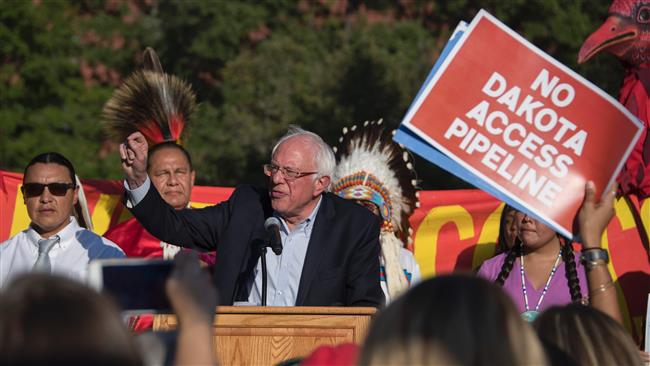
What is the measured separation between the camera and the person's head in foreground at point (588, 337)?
2891mm

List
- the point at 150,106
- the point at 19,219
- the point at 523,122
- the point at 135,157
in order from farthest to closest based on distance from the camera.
Answer: the point at 19,219 < the point at 150,106 < the point at 135,157 < the point at 523,122

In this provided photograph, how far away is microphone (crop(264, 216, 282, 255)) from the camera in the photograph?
517 centimetres

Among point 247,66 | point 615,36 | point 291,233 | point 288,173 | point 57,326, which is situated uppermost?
point 247,66

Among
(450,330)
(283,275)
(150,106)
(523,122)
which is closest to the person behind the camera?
(450,330)

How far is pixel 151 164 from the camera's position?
23.7 feet

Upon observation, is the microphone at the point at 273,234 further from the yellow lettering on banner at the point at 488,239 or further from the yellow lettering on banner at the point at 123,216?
the yellow lettering on banner at the point at 488,239

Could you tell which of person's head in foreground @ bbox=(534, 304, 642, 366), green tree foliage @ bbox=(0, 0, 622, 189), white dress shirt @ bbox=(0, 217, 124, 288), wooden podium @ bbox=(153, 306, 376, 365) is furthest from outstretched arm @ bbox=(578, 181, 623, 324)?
green tree foliage @ bbox=(0, 0, 622, 189)

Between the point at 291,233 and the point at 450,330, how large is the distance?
357 centimetres

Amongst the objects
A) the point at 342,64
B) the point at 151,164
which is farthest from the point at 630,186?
the point at 342,64

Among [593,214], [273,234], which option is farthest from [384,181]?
[593,214]

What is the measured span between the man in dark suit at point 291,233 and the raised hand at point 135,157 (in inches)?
2.1

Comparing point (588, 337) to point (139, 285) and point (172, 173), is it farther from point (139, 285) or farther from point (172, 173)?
point (172, 173)

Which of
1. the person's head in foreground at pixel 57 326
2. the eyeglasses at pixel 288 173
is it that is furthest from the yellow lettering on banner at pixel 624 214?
the person's head in foreground at pixel 57 326

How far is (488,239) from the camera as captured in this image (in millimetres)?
7941
